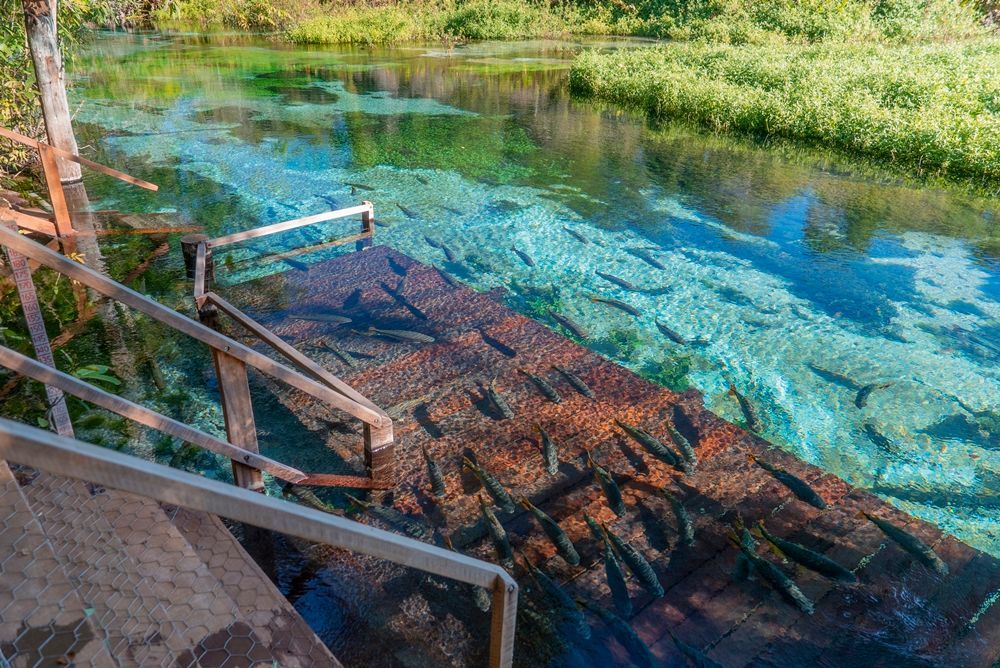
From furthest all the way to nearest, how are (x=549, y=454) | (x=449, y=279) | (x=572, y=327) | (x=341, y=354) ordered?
(x=449, y=279) < (x=572, y=327) < (x=341, y=354) < (x=549, y=454)

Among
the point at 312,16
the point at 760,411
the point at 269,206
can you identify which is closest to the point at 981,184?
the point at 760,411

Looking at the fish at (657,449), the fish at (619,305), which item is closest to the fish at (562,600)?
the fish at (657,449)

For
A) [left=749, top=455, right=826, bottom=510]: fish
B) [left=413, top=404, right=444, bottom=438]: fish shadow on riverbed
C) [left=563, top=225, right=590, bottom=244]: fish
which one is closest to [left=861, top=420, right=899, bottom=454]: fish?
[left=749, top=455, right=826, bottom=510]: fish

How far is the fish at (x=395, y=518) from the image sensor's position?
4761 millimetres

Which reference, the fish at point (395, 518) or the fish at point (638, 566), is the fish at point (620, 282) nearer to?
the fish at point (638, 566)

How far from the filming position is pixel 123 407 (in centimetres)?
354

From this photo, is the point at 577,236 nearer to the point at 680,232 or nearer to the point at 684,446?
the point at 680,232

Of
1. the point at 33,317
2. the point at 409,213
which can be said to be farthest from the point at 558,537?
the point at 409,213

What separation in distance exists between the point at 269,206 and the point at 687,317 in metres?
8.39

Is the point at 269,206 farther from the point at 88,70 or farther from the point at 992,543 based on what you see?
the point at 88,70

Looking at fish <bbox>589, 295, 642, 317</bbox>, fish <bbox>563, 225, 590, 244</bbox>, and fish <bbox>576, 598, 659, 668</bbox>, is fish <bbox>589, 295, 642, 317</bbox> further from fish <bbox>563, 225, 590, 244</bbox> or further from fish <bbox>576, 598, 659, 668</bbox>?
fish <bbox>576, 598, 659, 668</bbox>

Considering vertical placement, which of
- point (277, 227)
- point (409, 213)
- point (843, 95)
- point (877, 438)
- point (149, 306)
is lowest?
point (877, 438)

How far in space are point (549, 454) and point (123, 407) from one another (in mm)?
3264

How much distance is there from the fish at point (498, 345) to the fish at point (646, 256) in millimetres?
4127
